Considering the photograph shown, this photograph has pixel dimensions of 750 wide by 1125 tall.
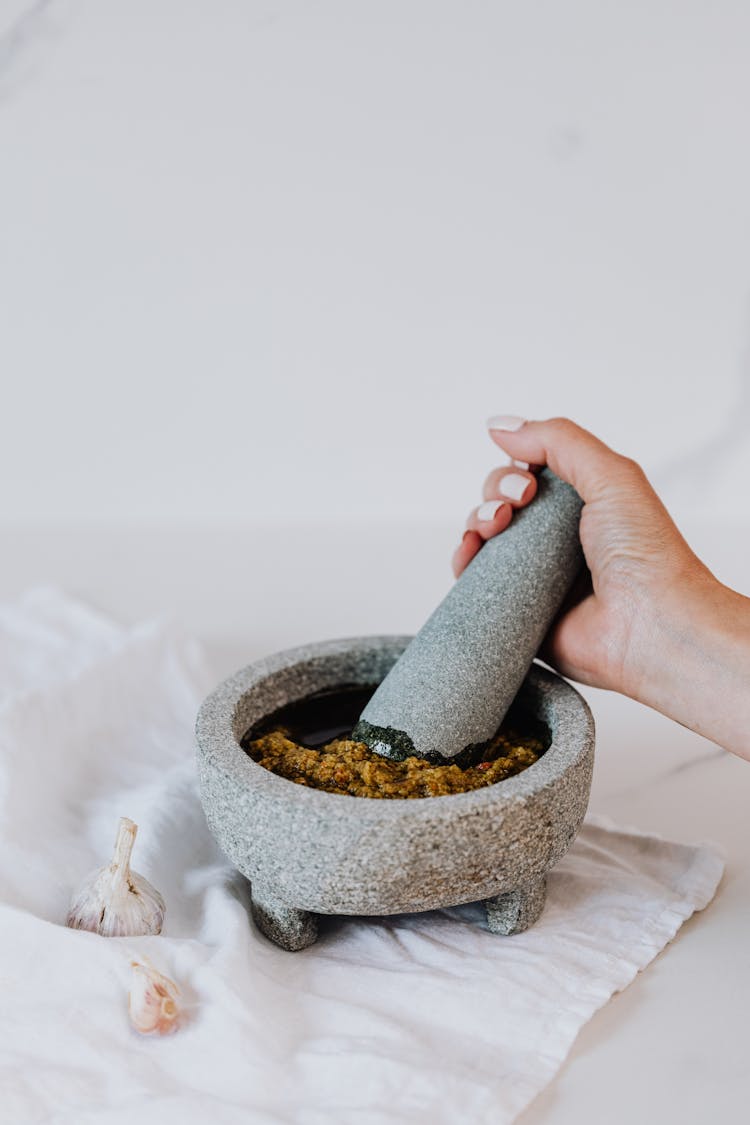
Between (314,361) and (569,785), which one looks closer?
(569,785)

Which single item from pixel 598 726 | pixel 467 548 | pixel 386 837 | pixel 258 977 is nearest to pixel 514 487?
pixel 467 548

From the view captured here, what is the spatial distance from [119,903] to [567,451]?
756 millimetres

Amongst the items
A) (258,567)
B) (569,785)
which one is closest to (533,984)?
(569,785)

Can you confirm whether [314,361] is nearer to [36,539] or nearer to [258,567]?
[258,567]

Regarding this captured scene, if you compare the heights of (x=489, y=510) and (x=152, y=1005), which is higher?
(x=489, y=510)

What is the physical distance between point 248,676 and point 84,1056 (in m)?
0.47

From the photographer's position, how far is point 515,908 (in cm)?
125

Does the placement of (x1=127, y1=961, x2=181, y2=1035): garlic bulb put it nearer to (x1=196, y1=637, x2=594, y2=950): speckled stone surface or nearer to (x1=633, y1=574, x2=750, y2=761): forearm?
(x1=196, y1=637, x2=594, y2=950): speckled stone surface

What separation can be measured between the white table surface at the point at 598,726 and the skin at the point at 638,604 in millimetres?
190

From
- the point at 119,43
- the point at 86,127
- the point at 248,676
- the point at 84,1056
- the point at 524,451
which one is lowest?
the point at 84,1056

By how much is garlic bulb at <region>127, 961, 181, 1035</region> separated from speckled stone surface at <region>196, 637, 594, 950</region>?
15 cm

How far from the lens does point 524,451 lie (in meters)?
1.56

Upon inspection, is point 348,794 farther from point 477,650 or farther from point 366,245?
point 366,245

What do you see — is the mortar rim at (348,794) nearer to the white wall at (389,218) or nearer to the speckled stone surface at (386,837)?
the speckled stone surface at (386,837)
